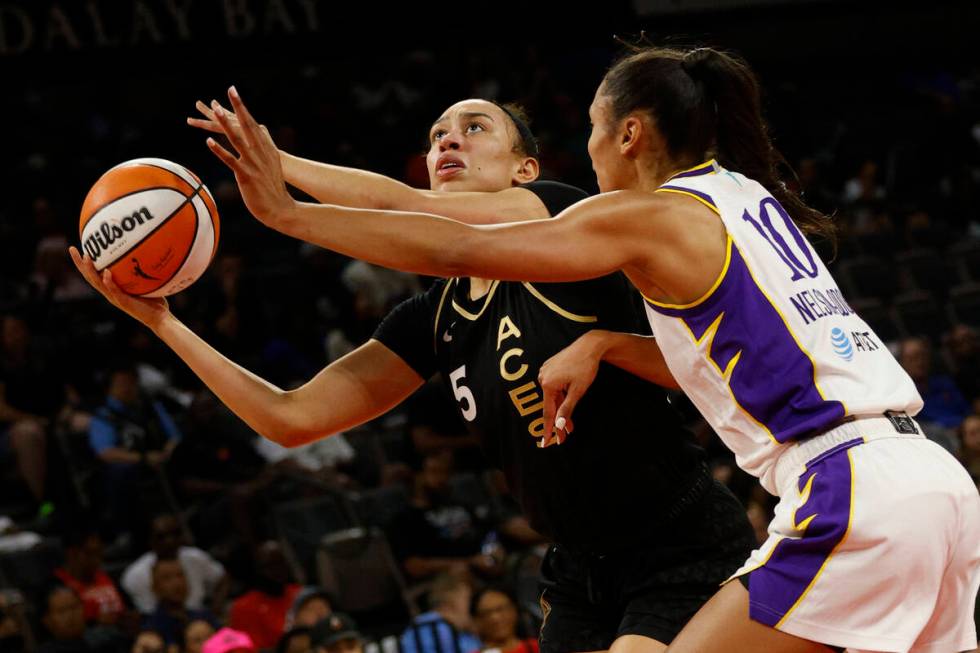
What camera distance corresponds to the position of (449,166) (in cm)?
403

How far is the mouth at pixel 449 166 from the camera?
4020mm

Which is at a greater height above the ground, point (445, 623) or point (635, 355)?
point (635, 355)

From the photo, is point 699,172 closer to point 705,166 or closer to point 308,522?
point 705,166

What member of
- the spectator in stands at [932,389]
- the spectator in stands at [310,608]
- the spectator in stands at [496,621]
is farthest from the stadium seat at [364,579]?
the spectator in stands at [932,389]

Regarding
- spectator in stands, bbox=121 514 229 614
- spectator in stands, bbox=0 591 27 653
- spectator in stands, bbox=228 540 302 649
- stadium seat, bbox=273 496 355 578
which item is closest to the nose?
spectator in stands, bbox=0 591 27 653

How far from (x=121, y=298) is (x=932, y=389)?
9658 mm

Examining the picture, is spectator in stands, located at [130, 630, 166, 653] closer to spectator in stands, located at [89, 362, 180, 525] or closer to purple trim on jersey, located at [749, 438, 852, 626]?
spectator in stands, located at [89, 362, 180, 525]

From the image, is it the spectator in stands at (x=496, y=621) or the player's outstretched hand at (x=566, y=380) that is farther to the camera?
the spectator in stands at (x=496, y=621)

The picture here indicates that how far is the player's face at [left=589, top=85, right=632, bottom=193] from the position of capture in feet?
10.7

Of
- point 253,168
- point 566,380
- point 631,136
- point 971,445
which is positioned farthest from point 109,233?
point 971,445

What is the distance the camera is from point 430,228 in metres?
2.98

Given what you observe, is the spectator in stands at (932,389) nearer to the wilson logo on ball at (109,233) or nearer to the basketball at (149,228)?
the basketball at (149,228)

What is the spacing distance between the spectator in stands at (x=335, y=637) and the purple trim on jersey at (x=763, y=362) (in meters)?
4.51

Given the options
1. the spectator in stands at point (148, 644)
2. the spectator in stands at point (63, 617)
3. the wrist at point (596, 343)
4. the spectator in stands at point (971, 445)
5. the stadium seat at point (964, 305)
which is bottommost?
the spectator in stands at point (971, 445)
